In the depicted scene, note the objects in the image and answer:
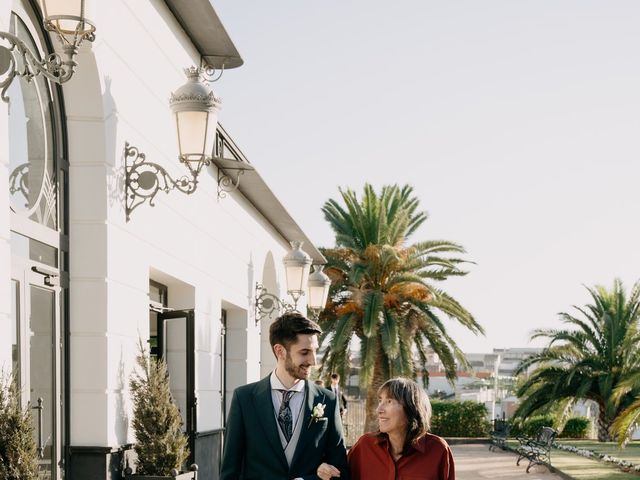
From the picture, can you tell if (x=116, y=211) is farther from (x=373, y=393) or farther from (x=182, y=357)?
(x=373, y=393)

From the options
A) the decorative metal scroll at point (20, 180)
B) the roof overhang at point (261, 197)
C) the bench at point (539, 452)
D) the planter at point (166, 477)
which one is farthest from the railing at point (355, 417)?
the decorative metal scroll at point (20, 180)

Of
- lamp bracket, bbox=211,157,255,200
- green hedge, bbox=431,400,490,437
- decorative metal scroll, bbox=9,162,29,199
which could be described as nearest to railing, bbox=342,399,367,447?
green hedge, bbox=431,400,490,437

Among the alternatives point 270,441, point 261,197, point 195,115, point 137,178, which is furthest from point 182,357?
point 270,441

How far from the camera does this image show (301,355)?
18.2ft

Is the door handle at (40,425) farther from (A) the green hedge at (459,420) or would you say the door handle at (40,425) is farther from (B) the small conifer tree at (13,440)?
(A) the green hedge at (459,420)

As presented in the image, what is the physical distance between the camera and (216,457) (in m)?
15.4

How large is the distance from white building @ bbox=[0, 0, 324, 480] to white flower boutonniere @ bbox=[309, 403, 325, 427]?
233cm

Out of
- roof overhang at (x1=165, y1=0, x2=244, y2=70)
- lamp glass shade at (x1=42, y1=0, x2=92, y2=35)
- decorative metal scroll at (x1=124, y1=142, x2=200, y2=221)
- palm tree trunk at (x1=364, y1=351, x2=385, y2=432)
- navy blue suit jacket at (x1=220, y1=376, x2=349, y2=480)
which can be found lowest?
palm tree trunk at (x1=364, y1=351, x2=385, y2=432)

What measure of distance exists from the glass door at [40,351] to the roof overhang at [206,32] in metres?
4.29

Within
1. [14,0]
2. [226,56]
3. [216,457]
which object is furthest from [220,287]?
[14,0]

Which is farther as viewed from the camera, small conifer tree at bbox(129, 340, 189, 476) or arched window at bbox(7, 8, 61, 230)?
small conifer tree at bbox(129, 340, 189, 476)

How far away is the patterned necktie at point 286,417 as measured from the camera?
5.64 meters

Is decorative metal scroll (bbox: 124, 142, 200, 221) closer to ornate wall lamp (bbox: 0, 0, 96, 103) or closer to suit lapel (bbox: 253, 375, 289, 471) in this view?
ornate wall lamp (bbox: 0, 0, 96, 103)

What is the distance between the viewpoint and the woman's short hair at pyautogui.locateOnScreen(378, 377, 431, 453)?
569 centimetres
